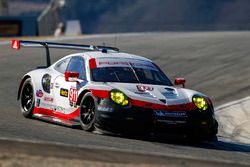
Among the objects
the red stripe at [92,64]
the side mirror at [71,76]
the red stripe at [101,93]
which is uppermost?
the red stripe at [92,64]

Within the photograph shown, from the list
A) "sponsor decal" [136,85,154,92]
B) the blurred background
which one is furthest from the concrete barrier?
the blurred background

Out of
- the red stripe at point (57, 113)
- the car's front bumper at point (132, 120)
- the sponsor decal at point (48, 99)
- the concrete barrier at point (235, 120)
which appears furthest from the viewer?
the concrete barrier at point (235, 120)

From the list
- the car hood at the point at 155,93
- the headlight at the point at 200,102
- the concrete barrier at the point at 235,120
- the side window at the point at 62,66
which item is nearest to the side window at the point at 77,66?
the side window at the point at 62,66

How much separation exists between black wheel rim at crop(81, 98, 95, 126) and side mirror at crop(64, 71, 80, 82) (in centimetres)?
68

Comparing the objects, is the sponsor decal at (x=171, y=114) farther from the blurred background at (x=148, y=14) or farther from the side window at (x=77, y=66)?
the blurred background at (x=148, y=14)

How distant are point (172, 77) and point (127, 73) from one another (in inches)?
317

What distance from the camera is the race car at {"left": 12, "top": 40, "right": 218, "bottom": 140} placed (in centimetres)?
1002

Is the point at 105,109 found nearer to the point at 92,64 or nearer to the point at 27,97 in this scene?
the point at 92,64

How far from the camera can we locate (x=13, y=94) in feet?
50.1

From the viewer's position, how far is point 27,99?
497 inches

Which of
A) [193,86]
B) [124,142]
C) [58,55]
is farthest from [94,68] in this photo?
[58,55]

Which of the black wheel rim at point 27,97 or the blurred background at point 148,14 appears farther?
the blurred background at point 148,14

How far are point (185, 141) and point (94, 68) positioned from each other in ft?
5.53

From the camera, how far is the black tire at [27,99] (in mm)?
12284
